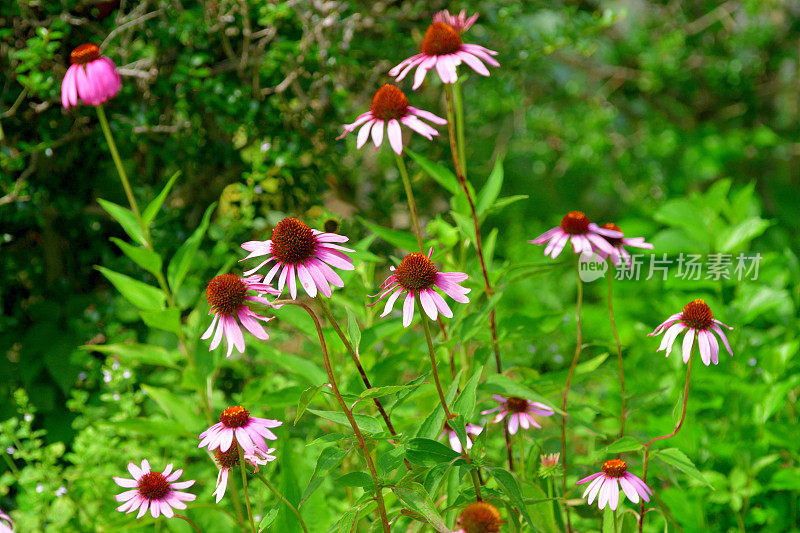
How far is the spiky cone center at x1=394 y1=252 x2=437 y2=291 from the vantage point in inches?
38.7

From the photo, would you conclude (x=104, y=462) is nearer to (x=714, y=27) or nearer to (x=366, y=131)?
(x=366, y=131)

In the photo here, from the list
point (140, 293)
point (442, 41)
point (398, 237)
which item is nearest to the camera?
point (442, 41)

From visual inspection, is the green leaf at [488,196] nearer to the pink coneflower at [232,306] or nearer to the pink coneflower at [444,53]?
the pink coneflower at [444,53]

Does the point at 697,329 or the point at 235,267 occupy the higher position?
the point at 235,267

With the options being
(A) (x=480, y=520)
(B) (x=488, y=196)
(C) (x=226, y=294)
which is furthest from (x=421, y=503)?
(B) (x=488, y=196)

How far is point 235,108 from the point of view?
6.79 feet

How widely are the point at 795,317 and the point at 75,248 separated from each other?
2493 mm

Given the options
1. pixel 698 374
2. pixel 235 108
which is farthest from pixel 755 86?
pixel 235 108

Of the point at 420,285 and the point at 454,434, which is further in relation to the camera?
the point at 454,434

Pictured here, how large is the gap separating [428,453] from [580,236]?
1.62 feet

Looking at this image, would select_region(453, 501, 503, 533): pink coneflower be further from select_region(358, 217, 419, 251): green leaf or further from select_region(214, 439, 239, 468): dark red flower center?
select_region(358, 217, 419, 251): green leaf

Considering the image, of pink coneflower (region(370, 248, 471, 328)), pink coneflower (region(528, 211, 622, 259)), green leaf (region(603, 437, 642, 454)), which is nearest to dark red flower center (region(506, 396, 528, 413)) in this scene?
green leaf (region(603, 437, 642, 454))

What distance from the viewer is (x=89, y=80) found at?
136cm

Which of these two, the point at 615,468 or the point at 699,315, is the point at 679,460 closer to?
the point at 615,468
